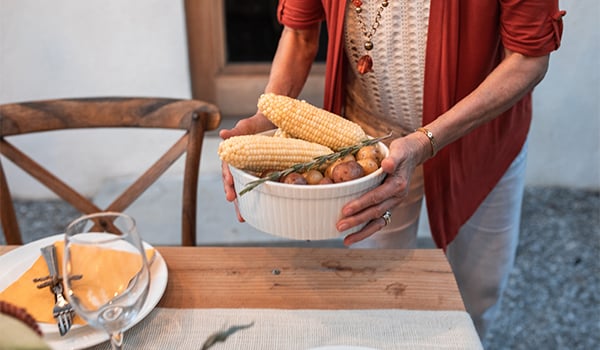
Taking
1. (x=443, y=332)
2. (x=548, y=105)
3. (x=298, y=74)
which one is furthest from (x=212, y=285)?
(x=548, y=105)

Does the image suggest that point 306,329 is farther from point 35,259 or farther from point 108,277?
point 35,259

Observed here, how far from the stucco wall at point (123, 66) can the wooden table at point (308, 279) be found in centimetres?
151

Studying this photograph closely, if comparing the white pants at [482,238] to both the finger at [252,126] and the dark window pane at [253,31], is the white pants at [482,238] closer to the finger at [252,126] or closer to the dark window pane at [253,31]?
the finger at [252,126]

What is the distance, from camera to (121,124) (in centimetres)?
128

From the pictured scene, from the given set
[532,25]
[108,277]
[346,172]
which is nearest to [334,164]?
[346,172]

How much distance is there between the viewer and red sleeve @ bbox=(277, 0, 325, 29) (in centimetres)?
119

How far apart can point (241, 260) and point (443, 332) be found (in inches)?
13.9

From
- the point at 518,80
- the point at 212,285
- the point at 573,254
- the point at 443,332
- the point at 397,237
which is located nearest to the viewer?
the point at 443,332

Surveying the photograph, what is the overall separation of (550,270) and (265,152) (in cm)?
180

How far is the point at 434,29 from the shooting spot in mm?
1027

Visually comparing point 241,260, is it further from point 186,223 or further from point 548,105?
point 548,105

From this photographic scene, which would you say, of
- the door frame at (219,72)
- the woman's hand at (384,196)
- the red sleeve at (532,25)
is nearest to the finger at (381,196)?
the woman's hand at (384,196)

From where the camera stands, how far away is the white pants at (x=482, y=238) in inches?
50.6

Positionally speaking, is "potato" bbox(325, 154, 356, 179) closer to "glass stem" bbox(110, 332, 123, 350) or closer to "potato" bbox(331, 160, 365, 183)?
"potato" bbox(331, 160, 365, 183)
